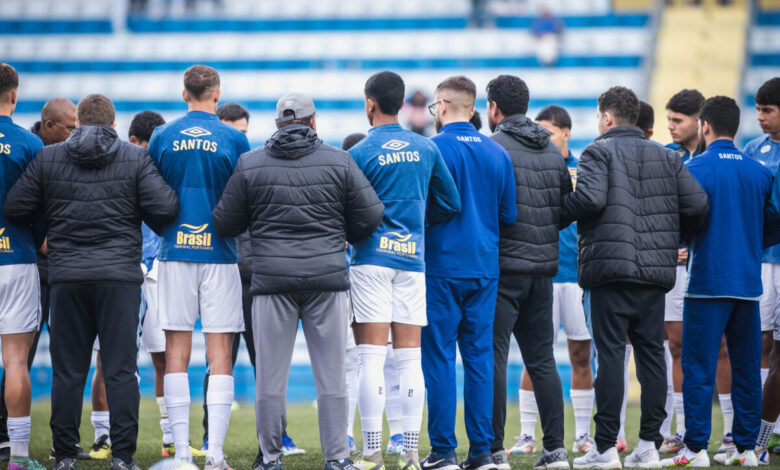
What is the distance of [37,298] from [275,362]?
1.65 metres

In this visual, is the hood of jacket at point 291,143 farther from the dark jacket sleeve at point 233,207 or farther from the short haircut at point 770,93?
the short haircut at point 770,93

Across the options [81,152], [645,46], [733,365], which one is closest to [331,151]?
[81,152]

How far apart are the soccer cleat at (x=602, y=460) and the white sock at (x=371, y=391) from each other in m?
1.41

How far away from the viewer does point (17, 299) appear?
18.4 ft

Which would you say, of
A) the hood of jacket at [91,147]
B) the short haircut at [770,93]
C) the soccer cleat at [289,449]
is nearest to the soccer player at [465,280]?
the soccer cleat at [289,449]

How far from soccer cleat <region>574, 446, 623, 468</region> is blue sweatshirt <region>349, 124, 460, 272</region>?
5.30 ft

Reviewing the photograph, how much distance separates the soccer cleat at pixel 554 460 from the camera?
5762 millimetres

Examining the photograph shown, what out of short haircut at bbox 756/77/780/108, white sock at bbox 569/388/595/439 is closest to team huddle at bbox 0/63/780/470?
short haircut at bbox 756/77/780/108

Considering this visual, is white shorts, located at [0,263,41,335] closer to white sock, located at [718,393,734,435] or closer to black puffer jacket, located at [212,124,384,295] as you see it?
black puffer jacket, located at [212,124,384,295]

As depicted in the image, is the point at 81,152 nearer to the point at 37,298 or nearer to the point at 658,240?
the point at 37,298

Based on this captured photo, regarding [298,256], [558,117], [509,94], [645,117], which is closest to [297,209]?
[298,256]

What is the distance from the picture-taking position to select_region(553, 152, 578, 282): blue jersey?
736cm

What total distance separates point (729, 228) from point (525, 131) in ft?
4.94

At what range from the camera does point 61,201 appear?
5.41m
